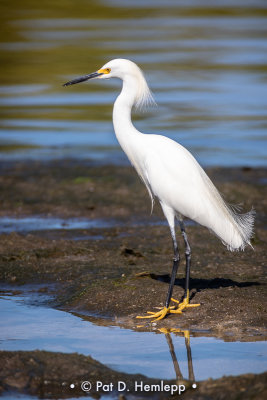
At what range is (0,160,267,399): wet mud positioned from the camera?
598cm

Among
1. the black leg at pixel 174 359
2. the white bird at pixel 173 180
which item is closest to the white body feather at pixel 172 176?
the white bird at pixel 173 180

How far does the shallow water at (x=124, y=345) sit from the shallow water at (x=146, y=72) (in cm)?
656

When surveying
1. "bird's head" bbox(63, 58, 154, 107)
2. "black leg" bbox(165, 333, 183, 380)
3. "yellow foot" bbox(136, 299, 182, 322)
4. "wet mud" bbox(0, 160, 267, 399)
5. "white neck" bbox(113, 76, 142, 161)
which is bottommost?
"black leg" bbox(165, 333, 183, 380)

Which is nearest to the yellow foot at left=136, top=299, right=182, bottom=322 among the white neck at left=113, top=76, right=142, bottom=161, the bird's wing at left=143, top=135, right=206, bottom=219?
the bird's wing at left=143, top=135, right=206, bottom=219

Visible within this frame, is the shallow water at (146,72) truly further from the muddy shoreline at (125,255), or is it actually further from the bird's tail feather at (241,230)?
the bird's tail feather at (241,230)

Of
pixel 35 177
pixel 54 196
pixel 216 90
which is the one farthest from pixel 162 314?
pixel 216 90

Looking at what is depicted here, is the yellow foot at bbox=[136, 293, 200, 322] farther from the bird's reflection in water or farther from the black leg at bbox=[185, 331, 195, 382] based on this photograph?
the black leg at bbox=[185, 331, 195, 382]

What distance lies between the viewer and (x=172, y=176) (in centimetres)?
642

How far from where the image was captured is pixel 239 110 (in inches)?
651

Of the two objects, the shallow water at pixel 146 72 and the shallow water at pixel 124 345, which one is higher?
the shallow water at pixel 146 72

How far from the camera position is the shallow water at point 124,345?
507cm

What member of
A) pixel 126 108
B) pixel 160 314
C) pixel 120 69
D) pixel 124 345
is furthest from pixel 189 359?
pixel 120 69

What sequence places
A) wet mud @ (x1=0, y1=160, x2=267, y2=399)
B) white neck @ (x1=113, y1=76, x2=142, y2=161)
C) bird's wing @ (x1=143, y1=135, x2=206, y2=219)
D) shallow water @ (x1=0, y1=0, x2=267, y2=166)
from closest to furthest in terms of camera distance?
wet mud @ (x1=0, y1=160, x2=267, y2=399) < bird's wing @ (x1=143, y1=135, x2=206, y2=219) < white neck @ (x1=113, y1=76, x2=142, y2=161) < shallow water @ (x1=0, y1=0, x2=267, y2=166)

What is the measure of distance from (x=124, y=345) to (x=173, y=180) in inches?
63.4
